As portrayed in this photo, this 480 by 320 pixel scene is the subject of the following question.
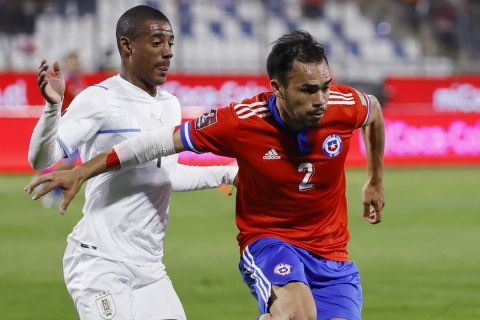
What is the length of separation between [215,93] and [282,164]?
19696 millimetres

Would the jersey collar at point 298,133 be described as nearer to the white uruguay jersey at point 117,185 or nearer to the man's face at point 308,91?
the man's face at point 308,91

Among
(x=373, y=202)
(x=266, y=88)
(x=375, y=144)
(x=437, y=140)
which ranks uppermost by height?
(x=375, y=144)

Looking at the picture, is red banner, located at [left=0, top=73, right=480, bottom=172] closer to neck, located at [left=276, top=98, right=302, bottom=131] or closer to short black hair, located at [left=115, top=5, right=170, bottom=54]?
short black hair, located at [left=115, top=5, right=170, bottom=54]

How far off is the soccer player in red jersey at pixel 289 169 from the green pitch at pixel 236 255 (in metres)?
2.82

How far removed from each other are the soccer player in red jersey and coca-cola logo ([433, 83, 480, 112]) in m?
22.1

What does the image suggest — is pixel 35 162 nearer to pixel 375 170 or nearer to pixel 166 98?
pixel 166 98

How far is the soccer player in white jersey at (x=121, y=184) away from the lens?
523 centimetres

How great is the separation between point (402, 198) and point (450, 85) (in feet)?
36.9

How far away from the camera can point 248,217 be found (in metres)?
5.63

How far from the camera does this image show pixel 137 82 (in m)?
5.73

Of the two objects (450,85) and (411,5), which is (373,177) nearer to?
(450,85)

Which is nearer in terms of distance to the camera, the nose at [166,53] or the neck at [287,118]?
the neck at [287,118]

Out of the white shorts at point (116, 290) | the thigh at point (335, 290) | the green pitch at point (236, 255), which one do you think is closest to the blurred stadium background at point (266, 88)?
the green pitch at point (236, 255)

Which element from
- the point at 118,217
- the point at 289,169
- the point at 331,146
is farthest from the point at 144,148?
the point at 331,146
